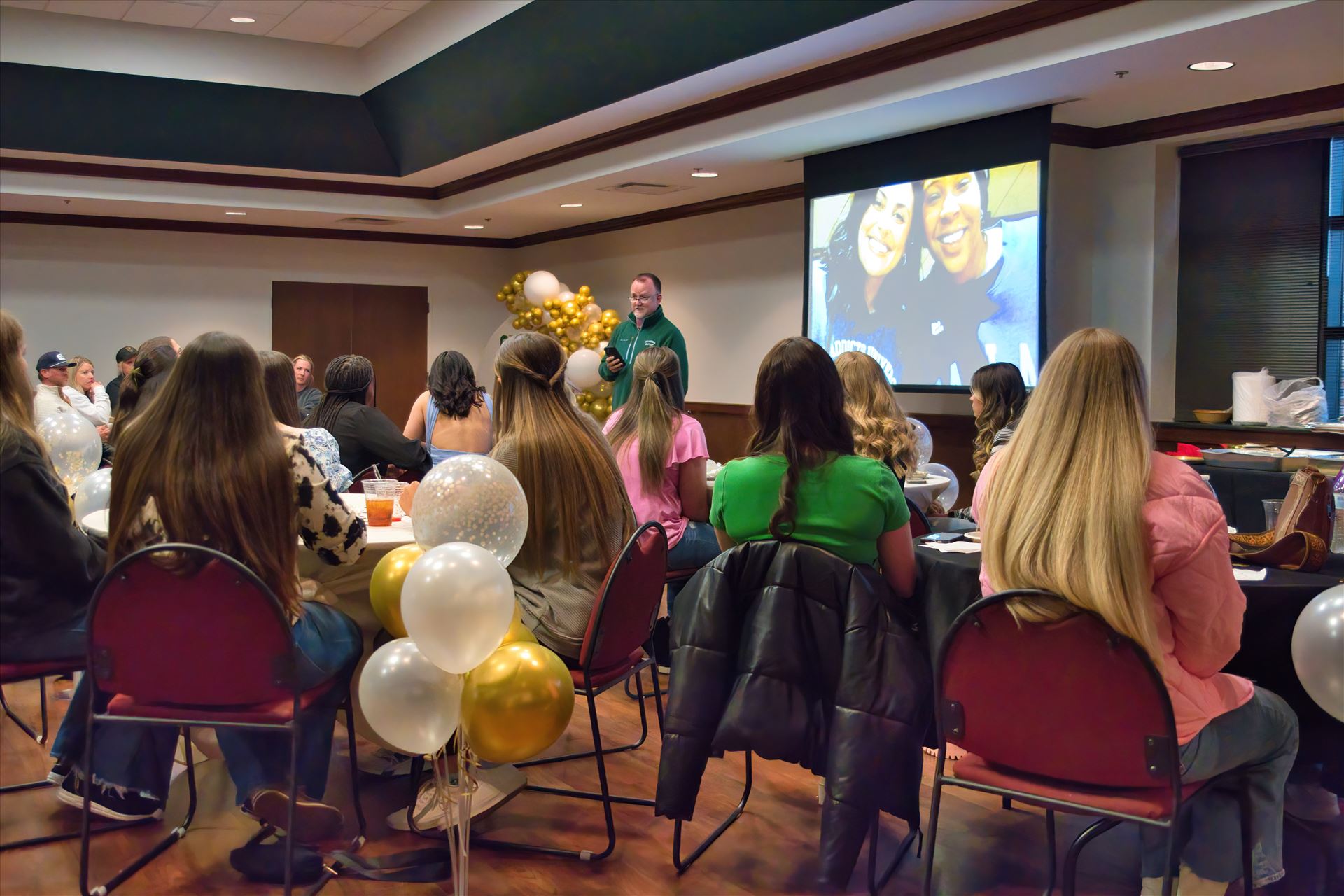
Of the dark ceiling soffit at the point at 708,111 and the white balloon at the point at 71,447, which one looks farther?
the dark ceiling soffit at the point at 708,111

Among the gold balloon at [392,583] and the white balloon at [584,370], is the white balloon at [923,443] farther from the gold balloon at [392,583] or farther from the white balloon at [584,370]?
the white balloon at [584,370]

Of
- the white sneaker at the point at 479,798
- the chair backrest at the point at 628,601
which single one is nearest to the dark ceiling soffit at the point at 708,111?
the chair backrest at the point at 628,601

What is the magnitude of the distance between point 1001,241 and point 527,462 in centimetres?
362

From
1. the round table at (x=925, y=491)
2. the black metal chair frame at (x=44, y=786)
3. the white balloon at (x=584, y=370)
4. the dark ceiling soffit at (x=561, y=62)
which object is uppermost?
the dark ceiling soffit at (x=561, y=62)

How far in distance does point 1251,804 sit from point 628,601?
1.40 metres

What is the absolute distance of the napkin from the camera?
9.07 ft

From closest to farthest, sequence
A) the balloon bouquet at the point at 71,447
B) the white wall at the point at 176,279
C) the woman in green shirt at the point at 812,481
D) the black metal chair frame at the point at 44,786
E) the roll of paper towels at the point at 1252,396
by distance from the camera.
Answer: the woman in green shirt at the point at 812,481 < the black metal chair frame at the point at 44,786 < the balloon bouquet at the point at 71,447 < the roll of paper towels at the point at 1252,396 < the white wall at the point at 176,279

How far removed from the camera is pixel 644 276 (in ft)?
21.4

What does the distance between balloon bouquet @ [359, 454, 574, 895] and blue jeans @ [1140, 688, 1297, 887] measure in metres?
1.31

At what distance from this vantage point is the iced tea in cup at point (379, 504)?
3.07 m

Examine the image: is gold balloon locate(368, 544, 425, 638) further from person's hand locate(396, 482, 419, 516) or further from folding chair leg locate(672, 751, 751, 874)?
folding chair leg locate(672, 751, 751, 874)

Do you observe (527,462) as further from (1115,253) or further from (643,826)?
(1115,253)

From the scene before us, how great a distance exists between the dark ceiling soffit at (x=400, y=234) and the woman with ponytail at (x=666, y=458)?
14.7 ft

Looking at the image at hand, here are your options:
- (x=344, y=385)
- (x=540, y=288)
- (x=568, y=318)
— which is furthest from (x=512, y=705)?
(x=540, y=288)
